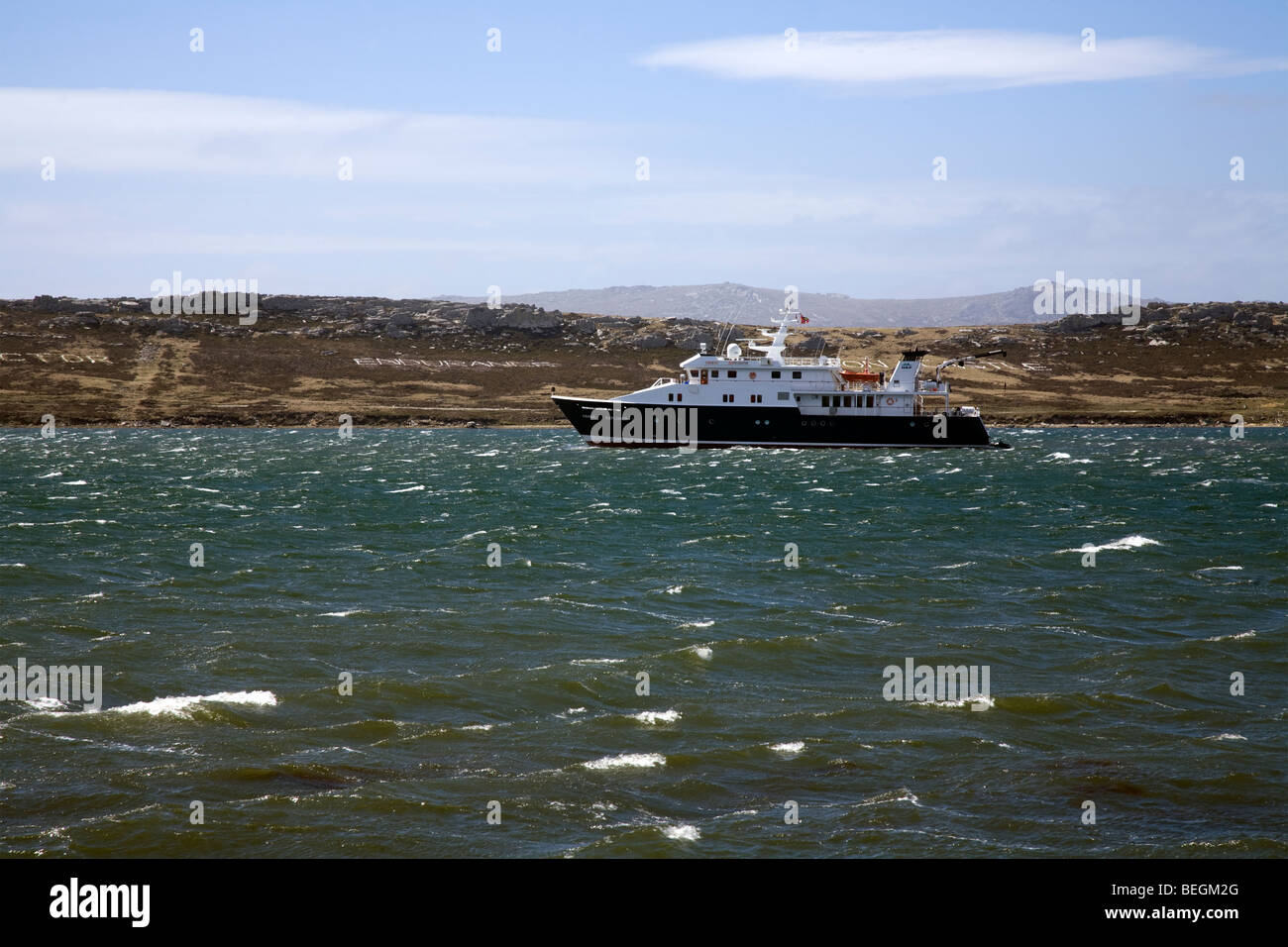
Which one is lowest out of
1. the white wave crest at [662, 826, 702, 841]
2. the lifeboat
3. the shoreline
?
the white wave crest at [662, 826, 702, 841]

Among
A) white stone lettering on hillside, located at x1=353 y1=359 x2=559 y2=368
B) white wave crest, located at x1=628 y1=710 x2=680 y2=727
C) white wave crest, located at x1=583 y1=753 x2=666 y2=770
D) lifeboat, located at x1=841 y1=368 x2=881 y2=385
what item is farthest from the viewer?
white stone lettering on hillside, located at x1=353 y1=359 x2=559 y2=368

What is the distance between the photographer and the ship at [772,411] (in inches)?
2943

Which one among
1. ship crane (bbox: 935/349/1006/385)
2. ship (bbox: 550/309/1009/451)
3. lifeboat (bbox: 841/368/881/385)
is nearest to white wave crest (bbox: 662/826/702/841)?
ship crane (bbox: 935/349/1006/385)

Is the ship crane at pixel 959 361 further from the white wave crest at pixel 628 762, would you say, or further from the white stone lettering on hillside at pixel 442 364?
the white wave crest at pixel 628 762

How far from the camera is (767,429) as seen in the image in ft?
247

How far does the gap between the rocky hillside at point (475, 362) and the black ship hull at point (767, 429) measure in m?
31.2

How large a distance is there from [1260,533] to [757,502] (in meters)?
16.3

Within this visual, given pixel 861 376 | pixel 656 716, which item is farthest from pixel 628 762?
pixel 861 376

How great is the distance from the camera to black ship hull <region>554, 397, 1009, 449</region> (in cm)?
7494

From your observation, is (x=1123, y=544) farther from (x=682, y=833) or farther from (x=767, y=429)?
(x=767, y=429)

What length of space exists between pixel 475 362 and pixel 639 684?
11956 cm

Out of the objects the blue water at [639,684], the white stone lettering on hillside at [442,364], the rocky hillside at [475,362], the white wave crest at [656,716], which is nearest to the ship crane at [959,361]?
the rocky hillside at [475,362]

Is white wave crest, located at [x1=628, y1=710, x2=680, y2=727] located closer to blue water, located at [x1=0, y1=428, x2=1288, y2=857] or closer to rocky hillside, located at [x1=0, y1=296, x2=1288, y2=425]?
blue water, located at [x1=0, y1=428, x2=1288, y2=857]

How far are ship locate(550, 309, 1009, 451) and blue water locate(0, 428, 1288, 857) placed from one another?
35871 mm
